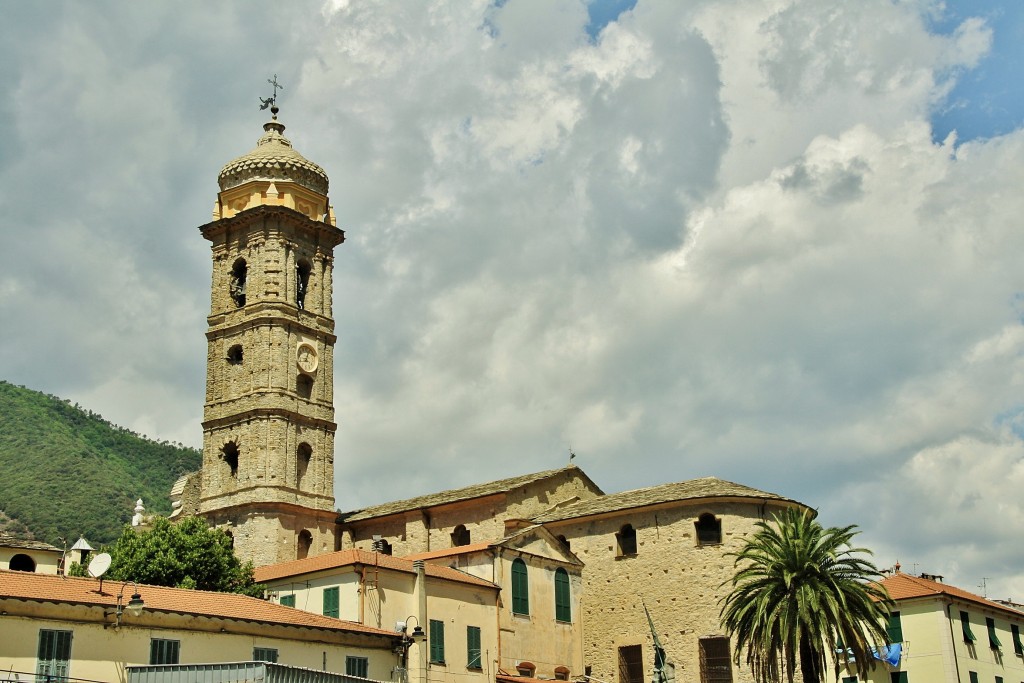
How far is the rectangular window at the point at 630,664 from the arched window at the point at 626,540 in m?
3.74

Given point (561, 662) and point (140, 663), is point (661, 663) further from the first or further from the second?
point (561, 662)

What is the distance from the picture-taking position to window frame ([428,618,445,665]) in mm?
40691

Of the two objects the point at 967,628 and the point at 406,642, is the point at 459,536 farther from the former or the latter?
the point at 967,628

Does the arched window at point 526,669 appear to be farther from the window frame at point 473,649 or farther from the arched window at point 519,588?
the window frame at point 473,649

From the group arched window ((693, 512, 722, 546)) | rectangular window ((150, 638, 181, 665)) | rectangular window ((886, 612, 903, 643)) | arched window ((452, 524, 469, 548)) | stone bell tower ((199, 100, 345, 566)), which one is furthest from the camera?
stone bell tower ((199, 100, 345, 566))

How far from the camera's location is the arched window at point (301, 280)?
62031mm

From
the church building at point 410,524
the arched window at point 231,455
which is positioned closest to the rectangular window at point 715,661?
the church building at point 410,524

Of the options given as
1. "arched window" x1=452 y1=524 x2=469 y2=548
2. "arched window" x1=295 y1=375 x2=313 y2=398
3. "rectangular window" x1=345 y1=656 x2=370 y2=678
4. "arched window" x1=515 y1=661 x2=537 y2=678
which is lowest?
"rectangular window" x1=345 y1=656 x2=370 y2=678

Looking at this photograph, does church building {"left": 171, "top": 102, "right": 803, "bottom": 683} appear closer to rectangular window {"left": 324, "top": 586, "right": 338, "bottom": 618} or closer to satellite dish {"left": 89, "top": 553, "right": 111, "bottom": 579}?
rectangular window {"left": 324, "top": 586, "right": 338, "bottom": 618}

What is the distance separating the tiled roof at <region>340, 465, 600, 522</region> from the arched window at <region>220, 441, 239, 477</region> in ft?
19.1

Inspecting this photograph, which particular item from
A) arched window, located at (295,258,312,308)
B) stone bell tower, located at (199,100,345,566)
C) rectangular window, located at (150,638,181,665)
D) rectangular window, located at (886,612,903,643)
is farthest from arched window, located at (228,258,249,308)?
rectangular window, located at (886,612,903,643)

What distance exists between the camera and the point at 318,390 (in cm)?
6091

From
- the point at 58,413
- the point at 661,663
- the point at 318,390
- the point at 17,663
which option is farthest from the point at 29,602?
the point at 58,413

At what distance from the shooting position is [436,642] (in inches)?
1620
